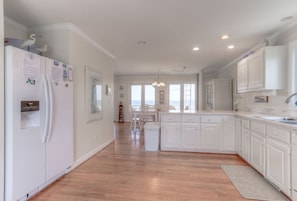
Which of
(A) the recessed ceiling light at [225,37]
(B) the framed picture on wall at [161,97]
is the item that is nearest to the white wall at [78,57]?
(A) the recessed ceiling light at [225,37]

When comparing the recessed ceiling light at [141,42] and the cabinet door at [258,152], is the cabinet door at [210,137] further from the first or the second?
the recessed ceiling light at [141,42]

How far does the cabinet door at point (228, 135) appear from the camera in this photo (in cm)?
378

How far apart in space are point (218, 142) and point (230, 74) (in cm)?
303

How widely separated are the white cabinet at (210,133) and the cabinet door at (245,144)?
0.53 metres

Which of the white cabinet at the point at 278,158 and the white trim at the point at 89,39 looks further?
the white trim at the point at 89,39

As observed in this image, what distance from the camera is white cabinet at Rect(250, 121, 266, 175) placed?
257 cm

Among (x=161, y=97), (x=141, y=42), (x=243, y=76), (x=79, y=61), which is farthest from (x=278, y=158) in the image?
(x=161, y=97)

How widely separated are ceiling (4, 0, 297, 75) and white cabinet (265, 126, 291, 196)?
63.9 inches

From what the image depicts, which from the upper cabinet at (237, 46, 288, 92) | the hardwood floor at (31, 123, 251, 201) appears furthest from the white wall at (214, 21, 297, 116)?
the hardwood floor at (31, 123, 251, 201)

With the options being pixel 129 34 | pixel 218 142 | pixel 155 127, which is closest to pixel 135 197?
pixel 155 127

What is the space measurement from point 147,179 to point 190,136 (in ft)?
5.45

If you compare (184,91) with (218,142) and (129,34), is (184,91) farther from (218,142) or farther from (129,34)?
(129,34)

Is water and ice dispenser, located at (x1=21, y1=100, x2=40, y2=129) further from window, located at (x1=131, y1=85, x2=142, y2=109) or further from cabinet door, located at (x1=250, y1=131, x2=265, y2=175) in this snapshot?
window, located at (x1=131, y1=85, x2=142, y2=109)

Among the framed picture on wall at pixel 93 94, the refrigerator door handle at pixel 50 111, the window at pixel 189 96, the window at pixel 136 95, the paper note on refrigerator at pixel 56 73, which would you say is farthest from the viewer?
the window at pixel 136 95
